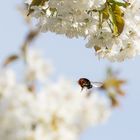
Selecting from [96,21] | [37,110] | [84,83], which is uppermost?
[96,21]

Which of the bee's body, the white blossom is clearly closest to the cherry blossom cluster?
the bee's body

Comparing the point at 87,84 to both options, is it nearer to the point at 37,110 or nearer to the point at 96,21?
the point at 96,21

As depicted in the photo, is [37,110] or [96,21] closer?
[96,21]

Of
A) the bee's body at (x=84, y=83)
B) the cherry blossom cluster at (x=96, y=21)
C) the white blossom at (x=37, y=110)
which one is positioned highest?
the cherry blossom cluster at (x=96, y=21)

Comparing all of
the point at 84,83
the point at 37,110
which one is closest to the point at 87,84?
the point at 84,83

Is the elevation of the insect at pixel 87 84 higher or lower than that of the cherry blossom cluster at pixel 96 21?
lower

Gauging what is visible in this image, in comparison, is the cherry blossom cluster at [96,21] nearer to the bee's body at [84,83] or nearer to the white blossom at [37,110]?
the bee's body at [84,83]

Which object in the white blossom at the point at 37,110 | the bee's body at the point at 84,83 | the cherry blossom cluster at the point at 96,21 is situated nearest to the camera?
the cherry blossom cluster at the point at 96,21

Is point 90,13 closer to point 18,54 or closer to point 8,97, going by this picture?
point 8,97

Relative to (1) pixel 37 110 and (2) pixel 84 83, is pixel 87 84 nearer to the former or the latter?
(2) pixel 84 83

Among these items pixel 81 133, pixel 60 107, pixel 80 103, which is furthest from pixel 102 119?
pixel 60 107

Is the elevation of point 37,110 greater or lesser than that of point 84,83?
lesser

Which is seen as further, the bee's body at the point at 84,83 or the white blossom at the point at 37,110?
the white blossom at the point at 37,110

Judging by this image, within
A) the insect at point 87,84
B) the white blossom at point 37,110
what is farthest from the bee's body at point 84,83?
the white blossom at point 37,110
